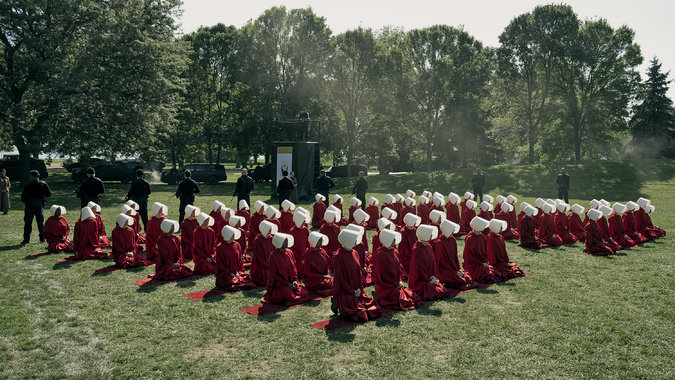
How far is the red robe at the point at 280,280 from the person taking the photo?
383 inches

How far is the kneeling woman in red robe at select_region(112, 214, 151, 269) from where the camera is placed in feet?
41.3

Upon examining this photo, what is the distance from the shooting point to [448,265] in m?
11.1

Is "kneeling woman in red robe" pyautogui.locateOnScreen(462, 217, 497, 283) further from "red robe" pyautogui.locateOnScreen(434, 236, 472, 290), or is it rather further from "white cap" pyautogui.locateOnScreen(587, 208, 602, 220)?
"white cap" pyautogui.locateOnScreen(587, 208, 602, 220)

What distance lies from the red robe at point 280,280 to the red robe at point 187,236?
431 cm

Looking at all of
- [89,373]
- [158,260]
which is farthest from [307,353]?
[158,260]

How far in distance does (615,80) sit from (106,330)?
54.9m

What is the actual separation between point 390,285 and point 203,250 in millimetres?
5475

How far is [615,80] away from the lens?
48.7 meters

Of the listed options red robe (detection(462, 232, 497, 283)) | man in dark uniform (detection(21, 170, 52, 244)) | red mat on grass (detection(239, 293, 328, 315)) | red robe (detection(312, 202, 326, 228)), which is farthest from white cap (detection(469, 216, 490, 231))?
man in dark uniform (detection(21, 170, 52, 244))

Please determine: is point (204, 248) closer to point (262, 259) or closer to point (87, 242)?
point (262, 259)

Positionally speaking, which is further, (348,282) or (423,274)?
(423,274)

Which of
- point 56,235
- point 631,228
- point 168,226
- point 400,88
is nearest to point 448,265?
point 168,226

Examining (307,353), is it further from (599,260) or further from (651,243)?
(651,243)

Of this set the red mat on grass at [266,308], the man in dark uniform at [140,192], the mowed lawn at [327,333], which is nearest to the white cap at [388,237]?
the mowed lawn at [327,333]
